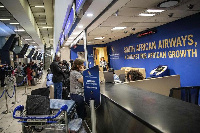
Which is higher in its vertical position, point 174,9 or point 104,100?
point 174,9

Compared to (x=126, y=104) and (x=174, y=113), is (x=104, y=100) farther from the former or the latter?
(x=174, y=113)

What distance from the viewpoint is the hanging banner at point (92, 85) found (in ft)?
6.91

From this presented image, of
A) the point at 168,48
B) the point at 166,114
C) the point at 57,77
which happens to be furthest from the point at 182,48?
the point at 166,114

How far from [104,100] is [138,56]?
782 centimetres

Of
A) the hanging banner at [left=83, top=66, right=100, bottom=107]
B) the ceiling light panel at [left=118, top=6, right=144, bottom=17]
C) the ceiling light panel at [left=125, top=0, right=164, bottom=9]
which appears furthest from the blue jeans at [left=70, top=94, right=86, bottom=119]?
the ceiling light panel at [left=118, top=6, right=144, bottom=17]

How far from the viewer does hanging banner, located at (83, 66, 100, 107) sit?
2105 mm

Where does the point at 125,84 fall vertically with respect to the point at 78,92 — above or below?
above

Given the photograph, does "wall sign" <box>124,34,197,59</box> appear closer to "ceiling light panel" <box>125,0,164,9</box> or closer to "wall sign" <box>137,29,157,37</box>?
"wall sign" <box>137,29,157,37</box>

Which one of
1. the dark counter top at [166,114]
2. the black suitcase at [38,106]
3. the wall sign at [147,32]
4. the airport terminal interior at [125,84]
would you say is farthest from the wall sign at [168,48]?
the black suitcase at [38,106]

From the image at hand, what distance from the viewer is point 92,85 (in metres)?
2.15

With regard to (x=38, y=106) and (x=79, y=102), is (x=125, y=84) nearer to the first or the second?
(x=79, y=102)

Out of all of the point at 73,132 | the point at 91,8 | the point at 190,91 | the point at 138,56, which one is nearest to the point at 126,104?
the point at 190,91

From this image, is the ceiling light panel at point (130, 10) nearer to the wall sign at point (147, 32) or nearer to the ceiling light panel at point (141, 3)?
the ceiling light panel at point (141, 3)

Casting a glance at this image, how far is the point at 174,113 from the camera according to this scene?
148 cm
